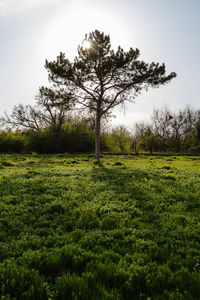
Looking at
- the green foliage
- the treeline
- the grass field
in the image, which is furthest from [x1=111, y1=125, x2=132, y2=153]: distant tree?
the grass field

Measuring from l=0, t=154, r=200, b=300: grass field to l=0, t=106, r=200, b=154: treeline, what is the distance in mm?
18819

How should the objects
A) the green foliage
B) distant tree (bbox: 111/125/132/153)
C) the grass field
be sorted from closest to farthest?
1. the grass field
2. the green foliage
3. distant tree (bbox: 111/125/132/153)

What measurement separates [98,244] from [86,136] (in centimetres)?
3669

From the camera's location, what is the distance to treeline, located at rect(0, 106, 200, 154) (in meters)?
39.4

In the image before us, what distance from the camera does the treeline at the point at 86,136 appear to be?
39.4 meters

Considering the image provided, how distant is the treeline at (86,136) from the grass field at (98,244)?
1882 centimetres

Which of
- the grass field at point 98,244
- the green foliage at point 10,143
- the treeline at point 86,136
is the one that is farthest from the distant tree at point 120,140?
the grass field at point 98,244

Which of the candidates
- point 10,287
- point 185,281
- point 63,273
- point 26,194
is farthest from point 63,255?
point 26,194

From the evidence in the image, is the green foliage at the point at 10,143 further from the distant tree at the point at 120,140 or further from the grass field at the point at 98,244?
the grass field at the point at 98,244

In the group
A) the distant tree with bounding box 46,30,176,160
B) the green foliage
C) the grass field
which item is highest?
the distant tree with bounding box 46,30,176,160

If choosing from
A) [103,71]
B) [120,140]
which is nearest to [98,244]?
[103,71]

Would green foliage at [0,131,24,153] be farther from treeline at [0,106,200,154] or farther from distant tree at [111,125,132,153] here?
distant tree at [111,125,132,153]

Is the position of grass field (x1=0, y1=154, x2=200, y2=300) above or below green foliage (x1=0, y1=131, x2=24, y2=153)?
below

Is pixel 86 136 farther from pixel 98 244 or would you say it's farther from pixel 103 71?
pixel 98 244
